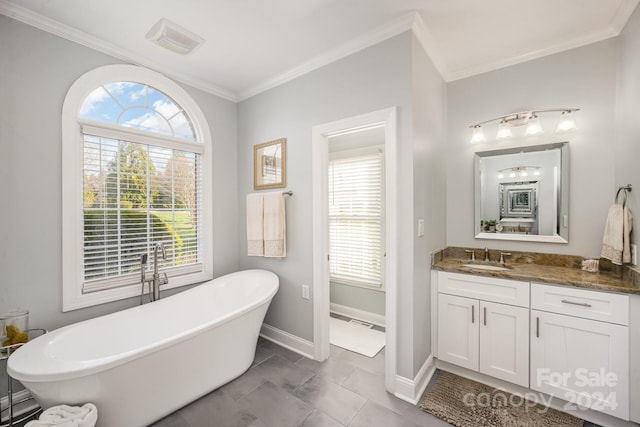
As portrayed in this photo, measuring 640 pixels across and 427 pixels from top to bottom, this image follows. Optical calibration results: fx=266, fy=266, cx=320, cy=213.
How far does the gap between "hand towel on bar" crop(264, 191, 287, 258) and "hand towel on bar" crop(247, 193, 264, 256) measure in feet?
0.22

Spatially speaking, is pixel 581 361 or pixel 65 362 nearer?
pixel 65 362

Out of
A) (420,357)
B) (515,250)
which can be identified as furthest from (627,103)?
(420,357)

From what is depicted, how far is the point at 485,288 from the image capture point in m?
2.07

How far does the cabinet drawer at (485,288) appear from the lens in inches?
76.5

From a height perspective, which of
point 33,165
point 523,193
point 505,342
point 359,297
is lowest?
point 359,297

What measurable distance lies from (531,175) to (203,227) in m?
3.22

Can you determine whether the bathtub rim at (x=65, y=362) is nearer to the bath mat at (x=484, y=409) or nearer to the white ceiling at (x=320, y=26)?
the bath mat at (x=484, y=409)

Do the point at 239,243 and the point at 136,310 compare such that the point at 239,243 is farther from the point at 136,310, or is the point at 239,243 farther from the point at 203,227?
the point at 136,310

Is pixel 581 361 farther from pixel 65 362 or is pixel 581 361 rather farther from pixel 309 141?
pixel 65 362

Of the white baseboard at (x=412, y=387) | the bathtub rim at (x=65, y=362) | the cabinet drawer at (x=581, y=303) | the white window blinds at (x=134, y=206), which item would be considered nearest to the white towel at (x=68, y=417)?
the bathtub rim at (x=65, y=362)

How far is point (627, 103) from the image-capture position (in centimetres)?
185

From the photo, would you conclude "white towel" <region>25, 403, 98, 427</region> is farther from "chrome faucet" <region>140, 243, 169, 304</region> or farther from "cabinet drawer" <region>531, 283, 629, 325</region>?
"cabinet drawer" <region>531, 283, 629, 325</region>

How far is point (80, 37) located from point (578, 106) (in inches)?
156

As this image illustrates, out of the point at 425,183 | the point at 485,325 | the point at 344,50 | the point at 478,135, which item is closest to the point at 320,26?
the point at 344,50
